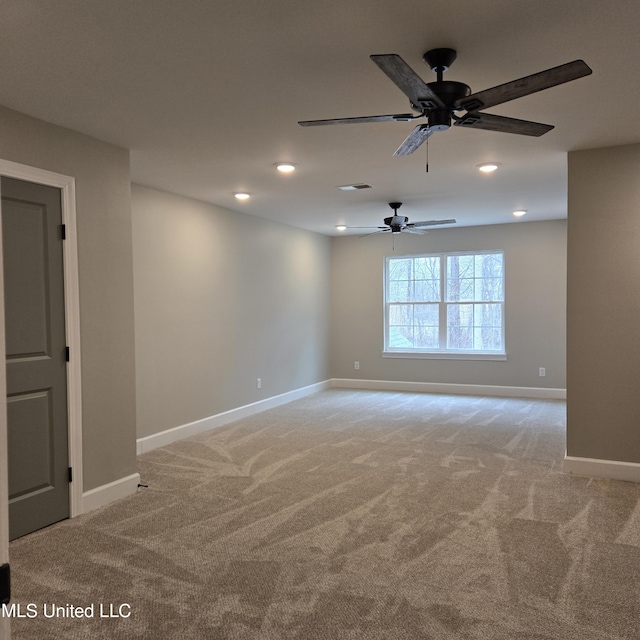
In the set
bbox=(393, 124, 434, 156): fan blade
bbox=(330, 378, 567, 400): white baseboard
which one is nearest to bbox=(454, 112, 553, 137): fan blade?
bbox=(393, 124, 434, 156): fan blade

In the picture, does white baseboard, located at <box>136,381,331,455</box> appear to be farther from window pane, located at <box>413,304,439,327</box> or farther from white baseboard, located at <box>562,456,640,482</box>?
white baseboard, located at <box>562,456,640,482</box>

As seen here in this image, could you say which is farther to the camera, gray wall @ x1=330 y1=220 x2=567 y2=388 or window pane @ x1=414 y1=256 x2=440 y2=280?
window pane @ x1=414 y1=256 x2=440 y2=280

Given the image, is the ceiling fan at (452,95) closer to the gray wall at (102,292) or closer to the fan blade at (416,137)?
the fan blade at (416,137)

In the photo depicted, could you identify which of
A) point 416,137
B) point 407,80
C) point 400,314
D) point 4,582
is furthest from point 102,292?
point 400,314

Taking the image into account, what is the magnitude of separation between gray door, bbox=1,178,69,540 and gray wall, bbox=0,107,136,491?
0.17m

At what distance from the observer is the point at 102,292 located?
3.78 meters

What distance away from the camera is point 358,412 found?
22.2 feet

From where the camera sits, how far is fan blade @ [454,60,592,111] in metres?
2.08

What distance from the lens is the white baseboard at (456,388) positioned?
7711 mm

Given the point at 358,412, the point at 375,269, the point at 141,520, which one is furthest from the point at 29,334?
the point at 375,269

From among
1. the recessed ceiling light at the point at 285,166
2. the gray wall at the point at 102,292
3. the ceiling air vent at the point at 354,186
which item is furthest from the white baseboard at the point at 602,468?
the gray wall at the point at 102,292

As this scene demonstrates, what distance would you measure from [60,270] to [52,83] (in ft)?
3.71

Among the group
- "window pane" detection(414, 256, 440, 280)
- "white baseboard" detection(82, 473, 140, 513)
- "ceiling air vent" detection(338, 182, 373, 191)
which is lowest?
"white baseboard" detection(82, 473, 140, 513)

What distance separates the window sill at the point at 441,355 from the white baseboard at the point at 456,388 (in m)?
0.39
